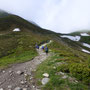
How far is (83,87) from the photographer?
24.9ft

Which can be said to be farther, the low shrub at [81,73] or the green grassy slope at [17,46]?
the green grassy slope at [17,46]

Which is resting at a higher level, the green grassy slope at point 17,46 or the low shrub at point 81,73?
the low shrub at point 81,73

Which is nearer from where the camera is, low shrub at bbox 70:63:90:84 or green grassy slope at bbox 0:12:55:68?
low shrub at bbox 70:63:90:84

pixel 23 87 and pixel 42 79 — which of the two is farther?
pixel 42 79

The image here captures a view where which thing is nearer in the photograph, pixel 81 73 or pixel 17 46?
pixel 81 73

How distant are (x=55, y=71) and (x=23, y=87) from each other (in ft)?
12.7

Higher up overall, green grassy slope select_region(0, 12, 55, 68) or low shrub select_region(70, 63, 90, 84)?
low shrub select_region(70, 63, 90, 84)

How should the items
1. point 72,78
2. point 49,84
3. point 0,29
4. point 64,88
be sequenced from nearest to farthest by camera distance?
point 64,88, point 49,84, point 72,78, point 0,29

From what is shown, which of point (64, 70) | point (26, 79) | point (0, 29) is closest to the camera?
point (26, 79)

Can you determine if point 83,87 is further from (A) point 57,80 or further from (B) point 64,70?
(B) point 64,70

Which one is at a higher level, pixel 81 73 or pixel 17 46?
pixel 81 73

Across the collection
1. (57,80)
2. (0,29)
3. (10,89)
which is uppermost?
(0,29)

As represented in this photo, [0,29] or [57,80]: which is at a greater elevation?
[0,29]

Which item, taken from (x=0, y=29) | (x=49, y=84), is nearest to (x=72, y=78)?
(x=49, y=84)
